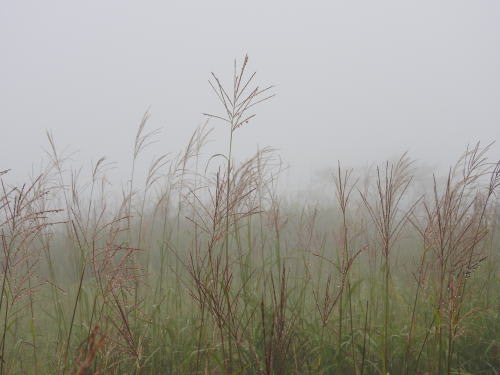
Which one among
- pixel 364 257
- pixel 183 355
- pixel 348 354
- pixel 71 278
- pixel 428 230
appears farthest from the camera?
pixel 364 257

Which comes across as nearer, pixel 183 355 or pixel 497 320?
pixel 183 355

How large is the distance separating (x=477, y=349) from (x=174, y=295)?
7.19 feet

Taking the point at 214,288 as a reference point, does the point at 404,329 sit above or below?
below

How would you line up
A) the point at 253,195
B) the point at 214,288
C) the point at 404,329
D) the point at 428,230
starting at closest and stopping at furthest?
1. the point at 214,288
2. the point at 428,230
3. the point at 404,329
4. the point at 253,195

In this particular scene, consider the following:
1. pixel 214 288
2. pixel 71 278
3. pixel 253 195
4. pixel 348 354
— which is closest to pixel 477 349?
pixel 348 354

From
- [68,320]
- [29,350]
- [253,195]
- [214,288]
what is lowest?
[29,350]

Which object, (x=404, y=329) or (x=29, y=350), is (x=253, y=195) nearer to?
(x=404, y=329)

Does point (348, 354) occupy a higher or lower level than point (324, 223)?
lower

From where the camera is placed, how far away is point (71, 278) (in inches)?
232

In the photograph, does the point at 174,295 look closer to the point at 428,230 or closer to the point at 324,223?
the point at 428,230

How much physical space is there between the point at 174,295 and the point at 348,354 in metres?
1.55

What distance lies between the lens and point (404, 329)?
7.79 ft

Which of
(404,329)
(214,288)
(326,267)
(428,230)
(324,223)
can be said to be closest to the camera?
(214,288)

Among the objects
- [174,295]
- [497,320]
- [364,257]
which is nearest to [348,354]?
[497,320]
